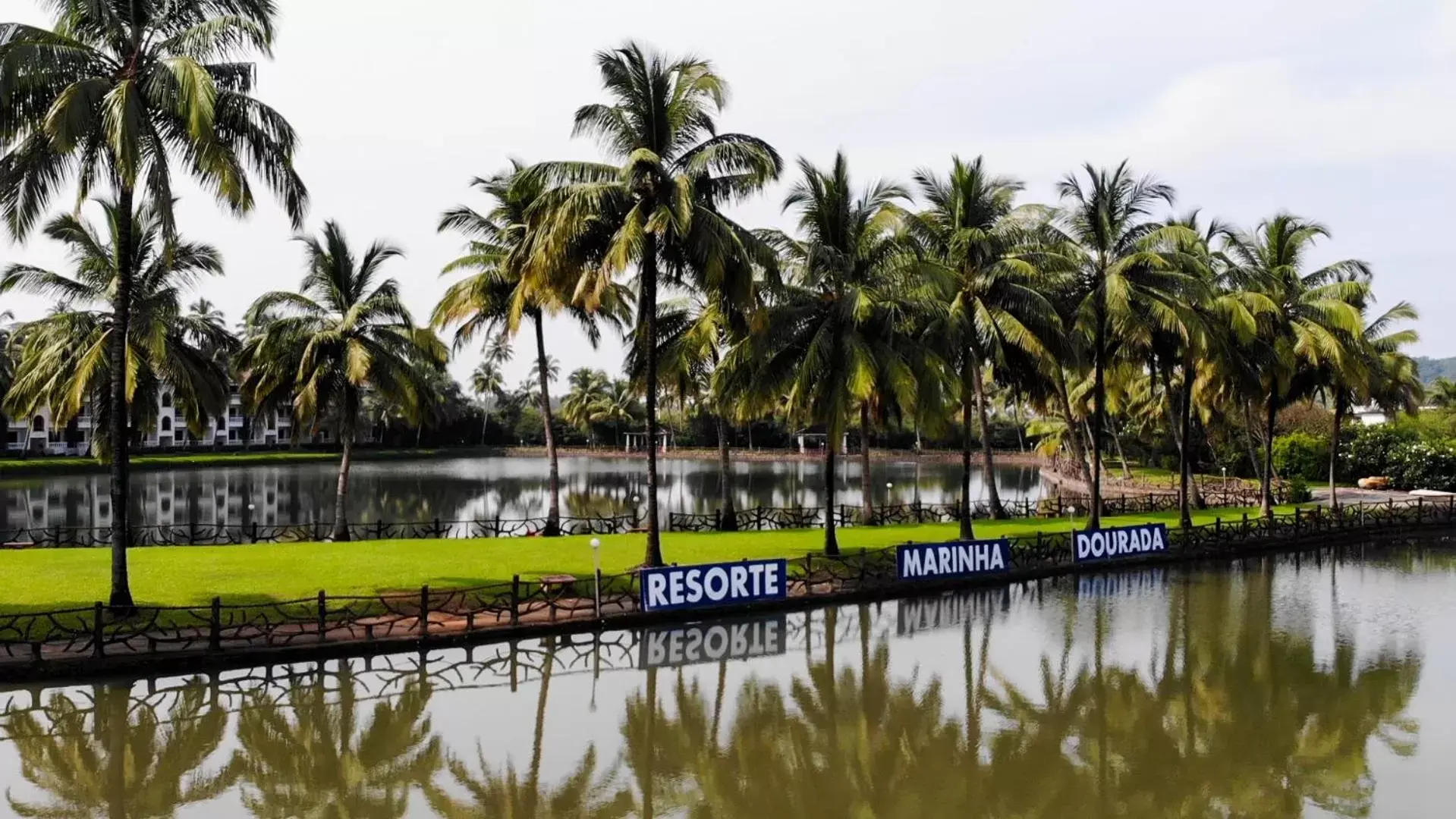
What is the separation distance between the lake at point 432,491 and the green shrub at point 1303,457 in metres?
16.5

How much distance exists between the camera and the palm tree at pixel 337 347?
33094mm

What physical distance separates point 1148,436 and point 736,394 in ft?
216

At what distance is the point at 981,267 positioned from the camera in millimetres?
31312

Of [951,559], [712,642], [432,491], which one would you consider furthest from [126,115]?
[432,491]

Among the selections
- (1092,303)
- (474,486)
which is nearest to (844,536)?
(1092,303)

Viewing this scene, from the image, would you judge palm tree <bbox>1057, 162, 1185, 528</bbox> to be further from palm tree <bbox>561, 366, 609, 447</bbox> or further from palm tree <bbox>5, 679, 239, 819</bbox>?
palm tree <bbox>561, 366, 609, 447</bbox>

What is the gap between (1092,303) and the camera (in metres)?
32.4

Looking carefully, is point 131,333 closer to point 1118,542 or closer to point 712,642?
point 712,642

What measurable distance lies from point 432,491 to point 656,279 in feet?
151

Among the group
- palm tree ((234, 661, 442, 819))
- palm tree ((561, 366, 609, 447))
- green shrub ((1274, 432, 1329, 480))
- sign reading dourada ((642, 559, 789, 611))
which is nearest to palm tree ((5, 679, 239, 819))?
palm tree ((234, 661, 442, 819))

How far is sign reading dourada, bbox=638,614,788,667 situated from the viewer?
62.1ft

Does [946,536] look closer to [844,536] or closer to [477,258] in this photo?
[844,536]

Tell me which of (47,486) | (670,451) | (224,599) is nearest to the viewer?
(224,599)

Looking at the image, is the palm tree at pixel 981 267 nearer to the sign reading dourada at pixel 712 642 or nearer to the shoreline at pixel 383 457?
the sign reading dourada at pixel 712 642
